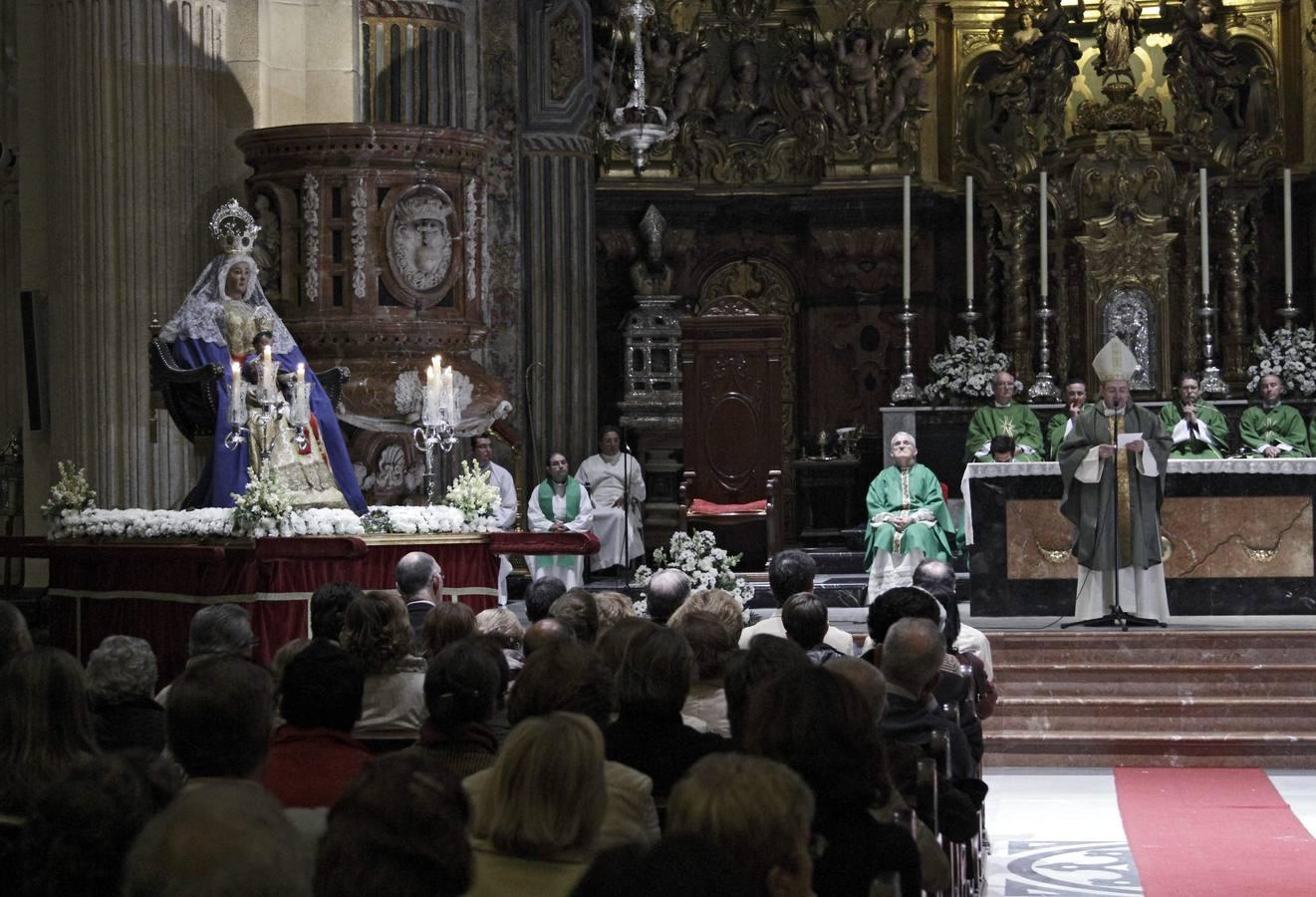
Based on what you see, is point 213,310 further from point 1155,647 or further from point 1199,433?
point 1199,433

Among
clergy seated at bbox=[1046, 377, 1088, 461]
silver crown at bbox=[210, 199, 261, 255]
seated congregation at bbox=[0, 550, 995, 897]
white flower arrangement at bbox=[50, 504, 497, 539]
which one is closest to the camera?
seated congregation at bbox=[0, 550, 995, 897]

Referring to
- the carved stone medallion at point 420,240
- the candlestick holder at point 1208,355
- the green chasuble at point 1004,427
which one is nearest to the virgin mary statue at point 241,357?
the carved stone medallion at point 420,240

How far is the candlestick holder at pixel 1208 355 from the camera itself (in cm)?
1822

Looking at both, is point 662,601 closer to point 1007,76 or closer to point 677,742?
point 677,742

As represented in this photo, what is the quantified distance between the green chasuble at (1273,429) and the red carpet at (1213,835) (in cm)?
596

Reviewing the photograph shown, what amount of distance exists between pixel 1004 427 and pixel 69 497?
30.2 ft

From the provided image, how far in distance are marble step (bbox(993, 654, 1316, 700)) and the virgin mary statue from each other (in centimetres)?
434

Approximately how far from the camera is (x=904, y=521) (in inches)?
574

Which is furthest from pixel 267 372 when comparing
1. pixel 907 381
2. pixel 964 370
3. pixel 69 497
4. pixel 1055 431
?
pixel 964 370

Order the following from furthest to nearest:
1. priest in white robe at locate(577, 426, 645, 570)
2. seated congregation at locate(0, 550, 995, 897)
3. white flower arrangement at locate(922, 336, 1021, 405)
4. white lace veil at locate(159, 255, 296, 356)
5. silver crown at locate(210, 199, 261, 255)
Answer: white flower arrangement at locate(922, 336, 1021, 405), priest in white robe at locate(577, 426, 645, 570), silver crown at locate(210, 199, 261, 255), white lace veil at locate(159, 255, 296, 356), seated congregation at locate(0, 550, 995, 897)

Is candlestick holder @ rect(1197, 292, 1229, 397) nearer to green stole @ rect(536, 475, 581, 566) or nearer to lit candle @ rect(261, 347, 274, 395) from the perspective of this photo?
green stole @ rect(536, 475, 581, 566)

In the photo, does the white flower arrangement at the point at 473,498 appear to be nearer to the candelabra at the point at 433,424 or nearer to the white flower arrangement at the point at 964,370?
the candelabra at the point at 433,424

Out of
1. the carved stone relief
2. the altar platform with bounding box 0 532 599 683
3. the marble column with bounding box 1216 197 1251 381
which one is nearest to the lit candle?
the altar platform with bounding box 0 532 599 683

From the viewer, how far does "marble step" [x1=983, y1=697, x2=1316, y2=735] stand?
11.9 m
